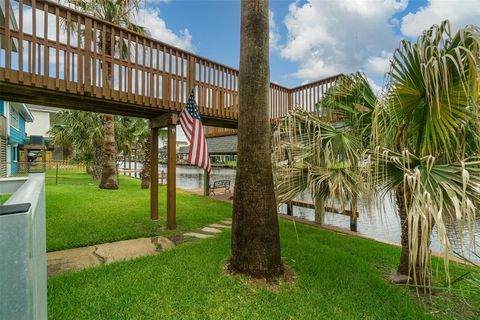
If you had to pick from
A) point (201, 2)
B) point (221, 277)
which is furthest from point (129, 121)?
point (221, 277)

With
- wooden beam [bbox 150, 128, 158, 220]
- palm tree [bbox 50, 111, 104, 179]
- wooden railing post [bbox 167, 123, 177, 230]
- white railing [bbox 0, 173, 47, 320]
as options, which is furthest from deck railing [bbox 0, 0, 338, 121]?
palm tree [bbox 50, 111, 104, 179]

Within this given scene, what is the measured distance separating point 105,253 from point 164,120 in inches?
127

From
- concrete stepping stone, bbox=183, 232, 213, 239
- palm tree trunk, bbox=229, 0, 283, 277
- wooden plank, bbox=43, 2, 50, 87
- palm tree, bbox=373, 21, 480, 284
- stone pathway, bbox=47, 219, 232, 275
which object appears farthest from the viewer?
concrete stepping stone, bbox=183, 232, 213, 239

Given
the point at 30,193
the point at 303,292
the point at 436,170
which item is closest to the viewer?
the point at 30,193

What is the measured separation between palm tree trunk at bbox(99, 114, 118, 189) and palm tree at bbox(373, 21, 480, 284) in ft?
38.9

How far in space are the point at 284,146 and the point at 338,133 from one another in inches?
32.8

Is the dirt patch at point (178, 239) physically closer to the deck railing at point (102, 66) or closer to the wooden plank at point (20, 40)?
the deck railing at point (102, 66)

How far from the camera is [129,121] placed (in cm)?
1986

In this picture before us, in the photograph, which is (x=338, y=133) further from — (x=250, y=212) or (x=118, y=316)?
(x=118, y=316)

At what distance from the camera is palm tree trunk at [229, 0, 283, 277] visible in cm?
357

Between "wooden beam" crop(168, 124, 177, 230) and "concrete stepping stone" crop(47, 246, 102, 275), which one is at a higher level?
"wooden beam" crop(168, 124, 177, 230)

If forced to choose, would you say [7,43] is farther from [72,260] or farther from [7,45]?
[72,260]

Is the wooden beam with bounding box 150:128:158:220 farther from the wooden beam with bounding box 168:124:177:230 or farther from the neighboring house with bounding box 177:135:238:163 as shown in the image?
the neighboring house with bounding box 177:135:238:163

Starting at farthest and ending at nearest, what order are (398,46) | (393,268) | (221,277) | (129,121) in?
1. (129,121)
2. (393,268)
3. (221,277)
4. (398,46)
